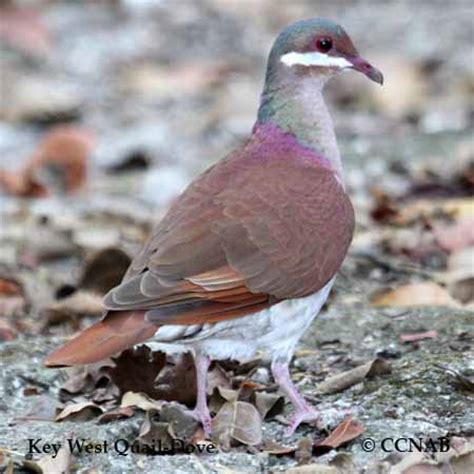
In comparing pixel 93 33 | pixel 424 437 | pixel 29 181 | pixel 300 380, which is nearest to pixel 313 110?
pixel 300 380

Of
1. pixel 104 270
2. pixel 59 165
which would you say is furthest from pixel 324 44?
pixel 59 165

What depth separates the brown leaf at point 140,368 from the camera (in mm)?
5008

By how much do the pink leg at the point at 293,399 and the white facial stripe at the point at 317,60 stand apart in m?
1.12

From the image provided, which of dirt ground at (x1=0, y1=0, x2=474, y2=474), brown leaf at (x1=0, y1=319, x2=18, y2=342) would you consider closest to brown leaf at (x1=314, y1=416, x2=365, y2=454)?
dirt ground at (x1=0, y1=0, x2=474, y2=474)

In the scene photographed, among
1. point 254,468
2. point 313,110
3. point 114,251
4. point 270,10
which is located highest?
point 270,10

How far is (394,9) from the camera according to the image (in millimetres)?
12133

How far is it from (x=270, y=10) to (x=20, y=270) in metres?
5.73

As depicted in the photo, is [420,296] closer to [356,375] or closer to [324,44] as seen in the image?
[356,375]

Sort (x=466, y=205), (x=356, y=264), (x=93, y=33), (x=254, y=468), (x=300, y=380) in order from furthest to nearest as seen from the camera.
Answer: (x=93, y=33)
(x=466, y=205)
(x=356, y=264)
(x=300, y=380)
(x=254, y=468)

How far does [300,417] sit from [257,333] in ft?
0.95

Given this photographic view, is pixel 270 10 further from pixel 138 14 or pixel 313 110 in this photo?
pixel 313 110

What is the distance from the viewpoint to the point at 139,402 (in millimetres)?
4902

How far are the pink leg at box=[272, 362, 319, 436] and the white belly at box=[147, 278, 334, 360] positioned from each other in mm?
45

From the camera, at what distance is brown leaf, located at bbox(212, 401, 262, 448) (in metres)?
4.72
